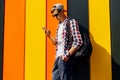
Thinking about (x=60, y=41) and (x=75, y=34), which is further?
(x=60, y=41)

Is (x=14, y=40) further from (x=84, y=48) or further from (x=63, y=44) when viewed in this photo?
(x=84, y=48)

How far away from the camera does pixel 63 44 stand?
5230 mm

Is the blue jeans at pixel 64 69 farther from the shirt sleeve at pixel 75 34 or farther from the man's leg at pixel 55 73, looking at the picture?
the shirt sleeve at pixel 75 34

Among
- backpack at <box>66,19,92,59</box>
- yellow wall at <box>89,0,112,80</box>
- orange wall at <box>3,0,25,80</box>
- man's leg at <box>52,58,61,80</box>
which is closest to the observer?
backpack at <box>66,19,92,59</box>

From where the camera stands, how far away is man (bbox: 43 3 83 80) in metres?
5.12

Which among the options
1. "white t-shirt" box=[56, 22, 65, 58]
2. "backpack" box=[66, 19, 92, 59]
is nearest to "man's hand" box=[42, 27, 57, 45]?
"white t-shirt" box=[56, 22, 65, 58]

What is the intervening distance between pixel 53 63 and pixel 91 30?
57cm

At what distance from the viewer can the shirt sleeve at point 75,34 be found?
5121 millimetres

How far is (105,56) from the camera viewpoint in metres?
5.57

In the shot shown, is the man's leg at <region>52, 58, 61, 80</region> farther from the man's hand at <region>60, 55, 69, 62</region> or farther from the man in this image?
the man's hand at <region>60, 55, 69, 62</region>

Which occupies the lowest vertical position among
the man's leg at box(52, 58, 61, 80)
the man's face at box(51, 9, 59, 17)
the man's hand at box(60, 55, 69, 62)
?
the man's leg at box(52, 58, 61, 80)

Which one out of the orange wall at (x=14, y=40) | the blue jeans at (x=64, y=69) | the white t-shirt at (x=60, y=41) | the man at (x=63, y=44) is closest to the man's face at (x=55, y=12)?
the man at (x=63, y=44)

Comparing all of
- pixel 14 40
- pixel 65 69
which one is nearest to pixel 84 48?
pixel 65 69

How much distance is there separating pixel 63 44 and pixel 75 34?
0.17m
